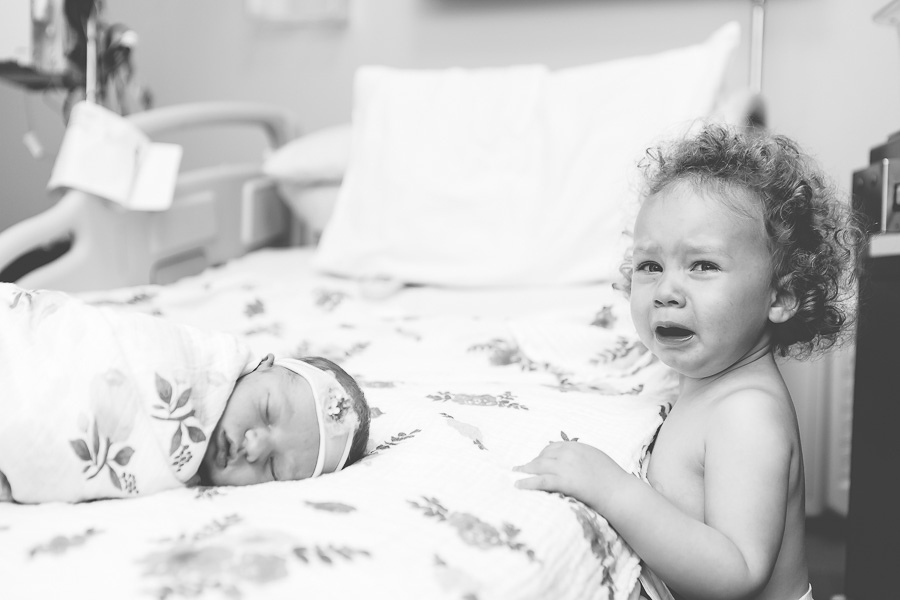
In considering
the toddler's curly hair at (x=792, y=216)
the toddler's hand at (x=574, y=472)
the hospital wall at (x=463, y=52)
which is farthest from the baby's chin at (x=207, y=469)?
the hospital wall at (x=463, y=52)

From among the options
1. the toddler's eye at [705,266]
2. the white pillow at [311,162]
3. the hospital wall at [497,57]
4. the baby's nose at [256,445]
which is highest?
the hospital wall at [497,57]

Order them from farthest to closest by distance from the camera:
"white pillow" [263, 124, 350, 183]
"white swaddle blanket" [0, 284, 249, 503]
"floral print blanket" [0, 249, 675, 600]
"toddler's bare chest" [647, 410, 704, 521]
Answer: "white pillow" [263, 124, 350, 183], "toddler's bare chest" [647, 410, 704, 521], "white swaddle blanket" [0, 284, 249, 503], "floral print blanket" [0, 249, 675, 600]

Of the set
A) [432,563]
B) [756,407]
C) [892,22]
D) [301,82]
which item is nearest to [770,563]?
[756,407]

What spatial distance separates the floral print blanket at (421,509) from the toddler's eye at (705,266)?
0.18 metres

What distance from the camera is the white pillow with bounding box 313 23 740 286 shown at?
61.3 inches

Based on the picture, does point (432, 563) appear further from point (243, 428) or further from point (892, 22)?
point (892, 22)

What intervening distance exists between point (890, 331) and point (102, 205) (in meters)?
1.32

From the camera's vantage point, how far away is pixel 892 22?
1251 millimetres

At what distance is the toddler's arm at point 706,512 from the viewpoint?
70 centimetres

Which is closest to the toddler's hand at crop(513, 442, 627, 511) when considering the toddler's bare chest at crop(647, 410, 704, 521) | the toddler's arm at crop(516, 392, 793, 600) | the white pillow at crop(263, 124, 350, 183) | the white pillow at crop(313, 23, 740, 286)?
the toddler's arm at crop(516, 392, 793, 600)

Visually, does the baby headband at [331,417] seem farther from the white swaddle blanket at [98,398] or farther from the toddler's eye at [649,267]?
the toddler's eye at [649,267]

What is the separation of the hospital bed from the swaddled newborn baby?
3 cm

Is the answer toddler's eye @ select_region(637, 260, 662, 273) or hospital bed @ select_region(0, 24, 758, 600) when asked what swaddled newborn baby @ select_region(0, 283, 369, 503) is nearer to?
hospital bed @ select_region(0, 24, 758, 600)

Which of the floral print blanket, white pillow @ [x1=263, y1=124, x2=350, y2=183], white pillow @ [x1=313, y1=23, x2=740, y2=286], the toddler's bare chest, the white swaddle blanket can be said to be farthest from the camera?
white pillow @ [x1=263, y1=124, x2=350, y2=183]
